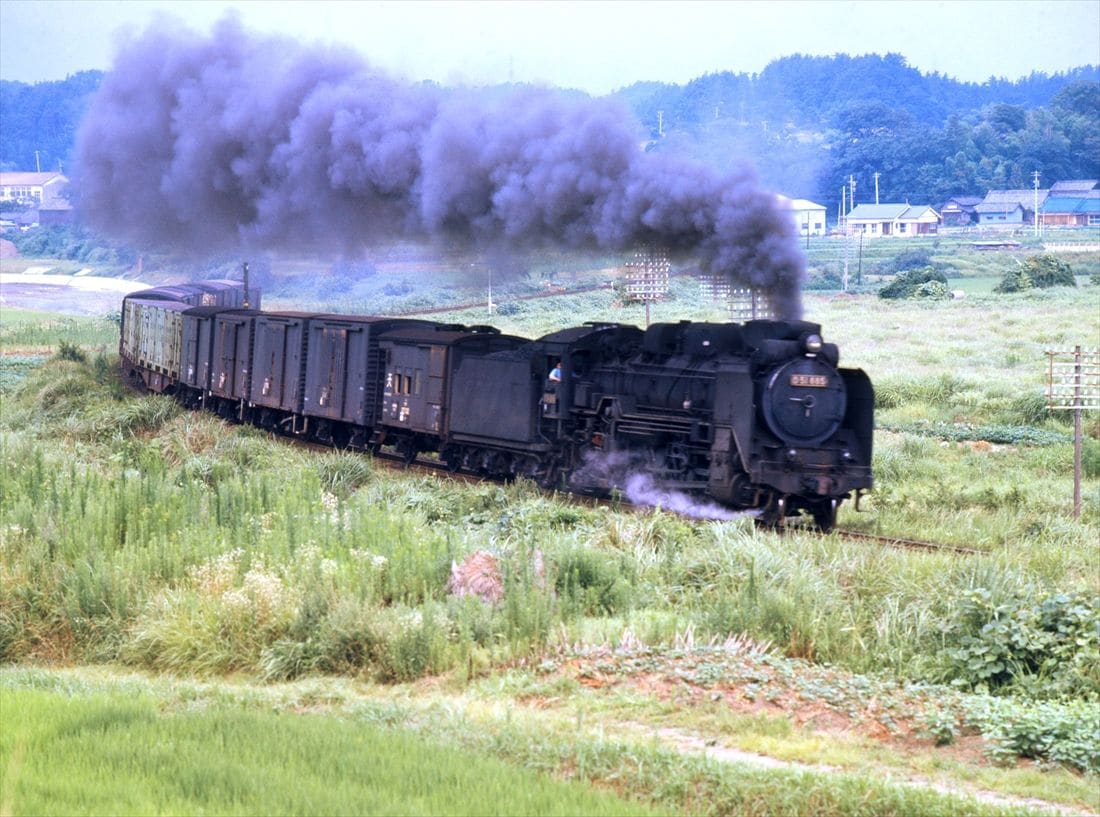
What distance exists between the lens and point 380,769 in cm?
739

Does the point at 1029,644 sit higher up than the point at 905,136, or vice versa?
the point at 905,136

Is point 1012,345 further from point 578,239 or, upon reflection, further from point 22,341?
point 22,341

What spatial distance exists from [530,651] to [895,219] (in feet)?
200

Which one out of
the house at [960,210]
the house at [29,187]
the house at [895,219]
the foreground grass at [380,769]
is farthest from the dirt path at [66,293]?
the foreground grass at [380,769]

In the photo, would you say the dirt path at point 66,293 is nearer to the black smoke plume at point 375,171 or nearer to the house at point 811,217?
the black smoke plume at point 375,171

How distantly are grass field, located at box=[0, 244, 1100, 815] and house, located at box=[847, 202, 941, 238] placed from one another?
50125 mm

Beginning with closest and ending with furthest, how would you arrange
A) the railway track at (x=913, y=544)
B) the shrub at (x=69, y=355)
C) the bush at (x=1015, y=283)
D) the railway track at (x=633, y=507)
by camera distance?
the railway track at (x=913, y=544) → the railway track at (x=633, y=507) → the shrub at (x=69, y=355) → the bush at (x=1015, y=283)

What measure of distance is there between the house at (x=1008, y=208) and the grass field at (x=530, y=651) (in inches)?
2048

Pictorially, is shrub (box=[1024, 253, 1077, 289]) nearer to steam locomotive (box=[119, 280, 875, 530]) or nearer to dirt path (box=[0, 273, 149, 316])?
steam locomotive (box=[119, 280, 875, 530])

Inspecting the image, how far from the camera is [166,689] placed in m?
9.88

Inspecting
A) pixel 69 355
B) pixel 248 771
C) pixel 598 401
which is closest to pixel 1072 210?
pixel 69 355

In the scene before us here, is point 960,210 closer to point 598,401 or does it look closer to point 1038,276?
point 1038,276

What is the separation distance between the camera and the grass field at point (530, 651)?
7.54 meters

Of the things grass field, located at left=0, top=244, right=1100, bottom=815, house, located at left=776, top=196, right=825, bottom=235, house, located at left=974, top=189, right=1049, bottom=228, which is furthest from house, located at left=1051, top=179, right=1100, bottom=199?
grass field, located at left=0, top=244, right=1100, bottom=815
